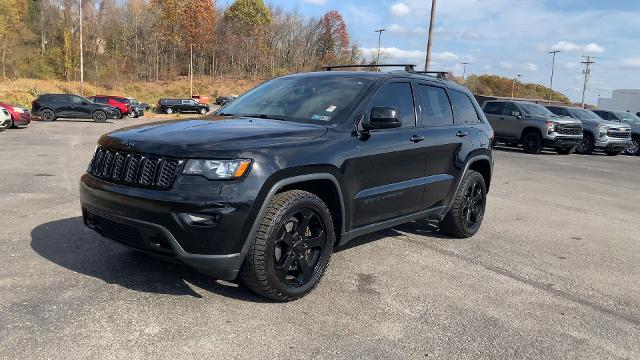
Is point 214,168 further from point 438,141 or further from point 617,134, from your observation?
point 617,134

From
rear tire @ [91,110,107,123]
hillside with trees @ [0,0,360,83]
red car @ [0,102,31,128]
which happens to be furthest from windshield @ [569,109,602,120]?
hillside with trees @ [0,0,360,83]

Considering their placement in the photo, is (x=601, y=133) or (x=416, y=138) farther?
(x=601, y=133)

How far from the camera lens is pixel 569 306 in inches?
157

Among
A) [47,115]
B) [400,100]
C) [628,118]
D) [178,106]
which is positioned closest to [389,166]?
[400,100]

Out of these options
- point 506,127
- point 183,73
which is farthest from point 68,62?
point 506,127

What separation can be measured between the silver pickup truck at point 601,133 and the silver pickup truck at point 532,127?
4.38ft

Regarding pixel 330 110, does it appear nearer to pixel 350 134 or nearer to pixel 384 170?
pixel 350 134

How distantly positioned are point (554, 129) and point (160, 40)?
2971 inches

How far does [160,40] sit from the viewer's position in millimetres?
82188

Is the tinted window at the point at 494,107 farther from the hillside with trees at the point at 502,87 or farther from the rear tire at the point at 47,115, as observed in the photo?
the hillside with trees at the point at 502,87

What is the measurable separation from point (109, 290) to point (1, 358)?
3.34 ft

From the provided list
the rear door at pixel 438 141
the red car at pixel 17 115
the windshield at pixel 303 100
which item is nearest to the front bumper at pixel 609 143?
the rear door at pixel 438 141

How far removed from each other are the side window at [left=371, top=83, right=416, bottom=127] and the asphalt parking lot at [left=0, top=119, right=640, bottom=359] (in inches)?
53.8

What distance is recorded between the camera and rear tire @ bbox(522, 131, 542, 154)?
18.6 m
